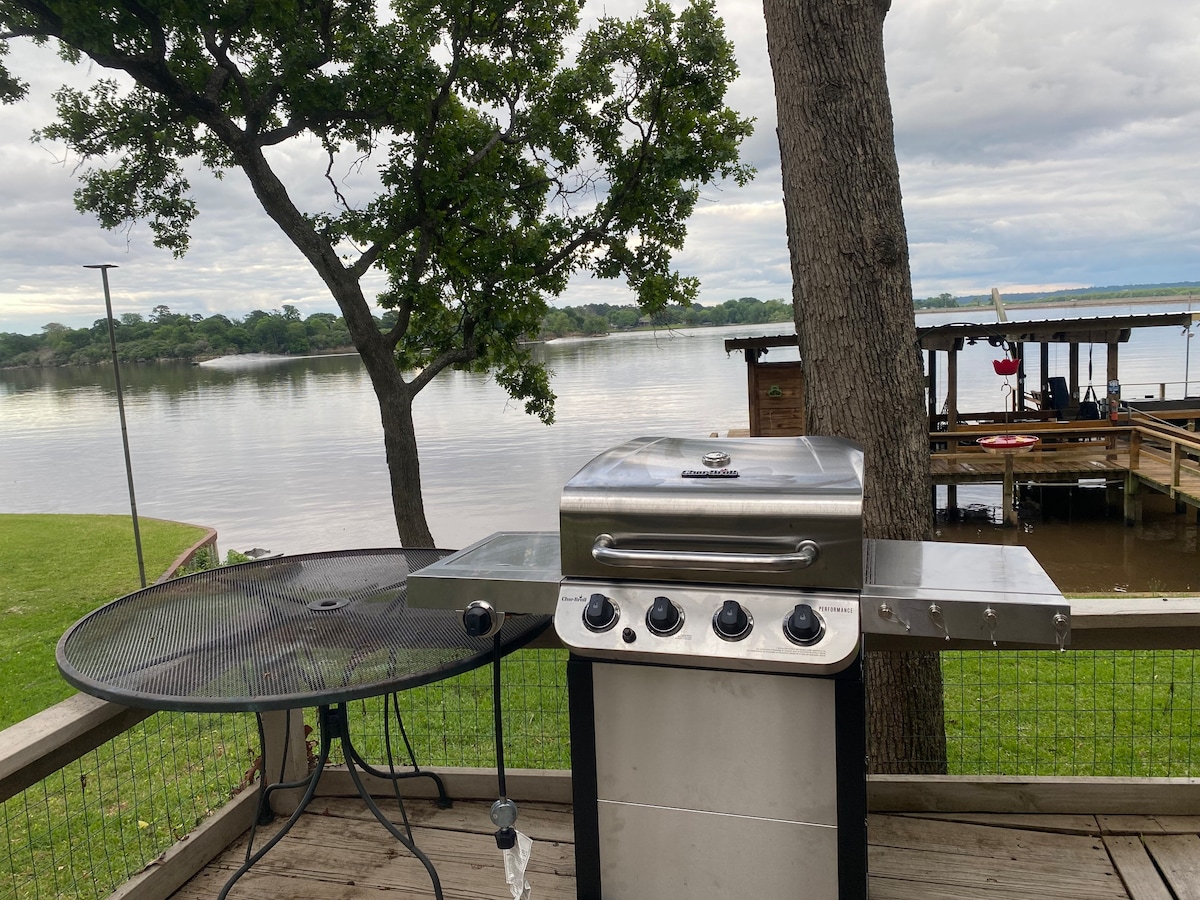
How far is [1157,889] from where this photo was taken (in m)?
1.85

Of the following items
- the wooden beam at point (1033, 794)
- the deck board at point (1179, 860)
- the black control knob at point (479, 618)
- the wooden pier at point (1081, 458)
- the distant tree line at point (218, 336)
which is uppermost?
the distant tree line at point (218, 336)

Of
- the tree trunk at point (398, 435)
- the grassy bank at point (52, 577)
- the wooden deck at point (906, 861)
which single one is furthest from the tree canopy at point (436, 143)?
the wooden deck at point (906, 861)

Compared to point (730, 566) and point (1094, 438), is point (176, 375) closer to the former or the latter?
point (1094, 438)

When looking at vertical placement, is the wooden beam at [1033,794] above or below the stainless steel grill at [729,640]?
below

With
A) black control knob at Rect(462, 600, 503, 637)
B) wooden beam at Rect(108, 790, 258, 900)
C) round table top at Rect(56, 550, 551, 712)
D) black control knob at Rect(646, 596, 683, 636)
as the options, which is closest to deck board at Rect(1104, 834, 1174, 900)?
black control knob at Rect(646, 596, 683, 636)

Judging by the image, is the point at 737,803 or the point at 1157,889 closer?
the point at 737,803

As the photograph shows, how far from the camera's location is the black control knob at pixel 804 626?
4.46 feet

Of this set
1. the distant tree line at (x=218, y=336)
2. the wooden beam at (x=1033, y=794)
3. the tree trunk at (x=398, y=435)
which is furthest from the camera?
the distant tree line at (x=218, y=336)

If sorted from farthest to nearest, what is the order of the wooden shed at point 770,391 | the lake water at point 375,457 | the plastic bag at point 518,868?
1. the wooden shed at point 770,391
2. the lake water at point 375,457
3. the plastic bag at point 518,868

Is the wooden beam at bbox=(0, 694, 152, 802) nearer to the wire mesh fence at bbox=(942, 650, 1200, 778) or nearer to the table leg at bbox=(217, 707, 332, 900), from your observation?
the table leg at bbox=(217, 707, 332, 900)

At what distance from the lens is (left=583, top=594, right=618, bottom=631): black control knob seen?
1471mm

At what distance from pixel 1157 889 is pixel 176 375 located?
7612 cm

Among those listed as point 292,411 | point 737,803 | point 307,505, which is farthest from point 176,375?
point 737,803

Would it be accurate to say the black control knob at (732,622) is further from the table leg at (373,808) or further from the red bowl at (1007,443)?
the red bowl at (1007,443)
